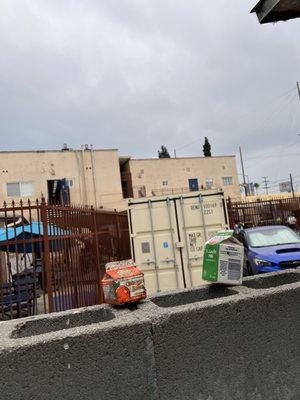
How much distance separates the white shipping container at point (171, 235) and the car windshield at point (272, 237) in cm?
143

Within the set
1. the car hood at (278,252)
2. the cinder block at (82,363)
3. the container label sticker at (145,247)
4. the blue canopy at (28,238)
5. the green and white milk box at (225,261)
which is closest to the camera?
the cinder block at (82,363)

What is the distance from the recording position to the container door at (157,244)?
9.92m

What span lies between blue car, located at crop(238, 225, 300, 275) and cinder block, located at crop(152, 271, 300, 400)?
6.34 metres

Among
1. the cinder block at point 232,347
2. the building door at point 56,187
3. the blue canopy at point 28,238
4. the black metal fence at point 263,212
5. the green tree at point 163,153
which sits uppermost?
the green tree at point 163,153

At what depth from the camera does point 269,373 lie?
10.4 ft

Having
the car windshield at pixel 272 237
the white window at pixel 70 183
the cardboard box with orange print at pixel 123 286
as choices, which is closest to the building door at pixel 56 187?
the white window at pixel 70 183

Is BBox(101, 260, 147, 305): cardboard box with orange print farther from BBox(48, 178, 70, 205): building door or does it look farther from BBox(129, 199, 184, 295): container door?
BBox(48, 178, 70, 205): building door

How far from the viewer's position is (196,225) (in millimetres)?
10055

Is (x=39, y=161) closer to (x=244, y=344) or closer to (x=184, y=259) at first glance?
(x=184, y=259)

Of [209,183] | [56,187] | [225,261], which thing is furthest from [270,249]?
[209,183]

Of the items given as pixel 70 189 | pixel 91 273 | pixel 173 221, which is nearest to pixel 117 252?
pixel 173 221

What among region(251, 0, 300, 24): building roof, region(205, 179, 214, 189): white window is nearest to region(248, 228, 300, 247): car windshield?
region(251, 0, 300, 24): building roof

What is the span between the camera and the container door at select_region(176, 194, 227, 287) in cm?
991

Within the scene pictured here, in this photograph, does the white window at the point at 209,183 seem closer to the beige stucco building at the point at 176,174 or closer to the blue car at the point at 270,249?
the beige stucco building at the point at 176,174
